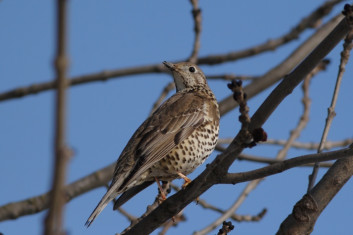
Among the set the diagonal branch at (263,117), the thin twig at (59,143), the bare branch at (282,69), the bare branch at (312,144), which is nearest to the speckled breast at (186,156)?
the bare branch at (282,69)

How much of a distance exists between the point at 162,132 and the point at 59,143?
4.72m

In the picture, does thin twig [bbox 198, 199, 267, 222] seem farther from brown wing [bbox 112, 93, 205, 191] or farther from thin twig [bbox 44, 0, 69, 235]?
thin twig [bbox 44, 0, 69, 235]

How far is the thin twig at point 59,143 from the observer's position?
122 centimetres

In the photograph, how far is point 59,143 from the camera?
4.04ft

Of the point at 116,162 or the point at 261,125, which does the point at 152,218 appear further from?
the point at 116,162

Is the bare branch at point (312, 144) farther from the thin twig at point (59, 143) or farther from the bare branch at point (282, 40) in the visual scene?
the thin twig at point (59, 143)

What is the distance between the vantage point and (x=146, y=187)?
229 inches

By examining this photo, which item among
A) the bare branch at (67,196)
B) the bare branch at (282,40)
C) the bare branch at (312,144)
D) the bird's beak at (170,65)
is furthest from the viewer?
the bird's beak at (170,65)

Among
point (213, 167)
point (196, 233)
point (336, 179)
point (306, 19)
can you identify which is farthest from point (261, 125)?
point (306, 19)

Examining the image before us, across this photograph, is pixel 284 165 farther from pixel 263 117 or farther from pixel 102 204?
pixel 102 204

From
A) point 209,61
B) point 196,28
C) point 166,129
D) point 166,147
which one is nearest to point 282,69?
point 209,61

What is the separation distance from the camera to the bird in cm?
538

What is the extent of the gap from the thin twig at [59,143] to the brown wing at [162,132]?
3.93 m

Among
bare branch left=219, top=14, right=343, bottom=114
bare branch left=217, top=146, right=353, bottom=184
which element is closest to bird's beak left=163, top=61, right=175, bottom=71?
bare branch left=219, top=14, right=343, bottom=114
